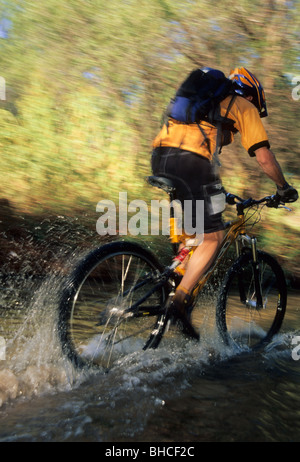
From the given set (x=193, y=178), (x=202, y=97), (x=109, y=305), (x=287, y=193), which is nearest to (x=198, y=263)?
(x=193, y=178)

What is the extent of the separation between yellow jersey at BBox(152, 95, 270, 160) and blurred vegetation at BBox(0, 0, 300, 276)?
311cm

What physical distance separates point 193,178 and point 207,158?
0.16 metres

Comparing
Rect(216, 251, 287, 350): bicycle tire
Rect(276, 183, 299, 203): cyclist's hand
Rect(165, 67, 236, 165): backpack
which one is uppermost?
Rect(165, 67, 236, 165): backpack

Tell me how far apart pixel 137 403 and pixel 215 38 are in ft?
16.4

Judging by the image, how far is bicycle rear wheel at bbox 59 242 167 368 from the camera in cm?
266

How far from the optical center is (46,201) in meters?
6.18

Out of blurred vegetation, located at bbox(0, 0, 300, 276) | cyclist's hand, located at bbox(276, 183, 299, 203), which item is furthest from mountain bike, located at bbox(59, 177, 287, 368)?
blurred vegetation, located at bbox(0, 0, 300, 276)

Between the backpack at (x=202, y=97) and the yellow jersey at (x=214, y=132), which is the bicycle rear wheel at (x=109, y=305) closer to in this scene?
the yellow jersey at (x=214, y=132)

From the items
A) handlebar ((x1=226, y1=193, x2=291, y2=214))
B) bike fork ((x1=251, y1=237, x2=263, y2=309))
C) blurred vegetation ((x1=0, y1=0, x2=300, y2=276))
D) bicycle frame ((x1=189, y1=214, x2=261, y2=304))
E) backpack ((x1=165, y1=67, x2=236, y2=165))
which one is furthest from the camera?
blurred vegetation ((x1=0, y1=0, x2=300, y2=276))

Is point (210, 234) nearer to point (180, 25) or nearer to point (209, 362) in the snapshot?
point (209, 362)

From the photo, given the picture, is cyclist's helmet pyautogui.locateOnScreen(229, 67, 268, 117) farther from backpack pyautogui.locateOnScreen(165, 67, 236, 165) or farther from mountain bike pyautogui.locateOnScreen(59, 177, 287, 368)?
mountain bike pyautogui.locateOnScreen(59, 177, 287, 368)

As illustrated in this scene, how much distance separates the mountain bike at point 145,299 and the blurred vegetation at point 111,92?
8.04ft

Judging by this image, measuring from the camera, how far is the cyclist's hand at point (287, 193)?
10.7 ft
